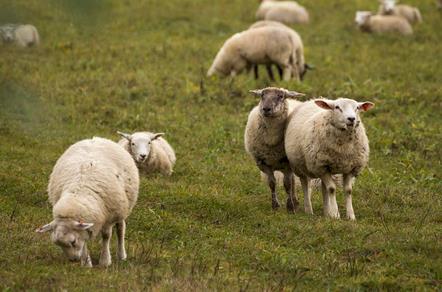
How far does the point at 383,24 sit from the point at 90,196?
1769 centimetres

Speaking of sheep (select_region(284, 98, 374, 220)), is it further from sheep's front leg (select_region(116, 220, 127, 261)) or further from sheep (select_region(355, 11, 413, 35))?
sheep (select_region(355, 11, 413, 35))

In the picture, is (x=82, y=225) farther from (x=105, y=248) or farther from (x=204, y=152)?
(x=204, y=152)

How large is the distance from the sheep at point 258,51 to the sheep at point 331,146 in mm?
7449

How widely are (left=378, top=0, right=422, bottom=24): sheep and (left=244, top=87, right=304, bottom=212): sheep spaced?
15718 millimetres

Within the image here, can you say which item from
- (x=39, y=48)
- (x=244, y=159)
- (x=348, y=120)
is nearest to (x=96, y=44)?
(x=39, y=48)

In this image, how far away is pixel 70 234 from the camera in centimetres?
765

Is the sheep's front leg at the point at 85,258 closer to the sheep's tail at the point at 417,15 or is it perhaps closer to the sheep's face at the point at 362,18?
the sheep's face at the point at 362,18

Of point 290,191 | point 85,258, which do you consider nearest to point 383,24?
point 290,191

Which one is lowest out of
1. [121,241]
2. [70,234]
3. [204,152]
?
[204,152]

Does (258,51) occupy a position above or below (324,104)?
below

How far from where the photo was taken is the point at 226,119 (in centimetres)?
1559

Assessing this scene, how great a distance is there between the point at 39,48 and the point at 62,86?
344 cm

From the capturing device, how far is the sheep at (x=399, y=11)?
84.9 feet

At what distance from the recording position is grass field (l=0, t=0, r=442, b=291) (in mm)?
7797
